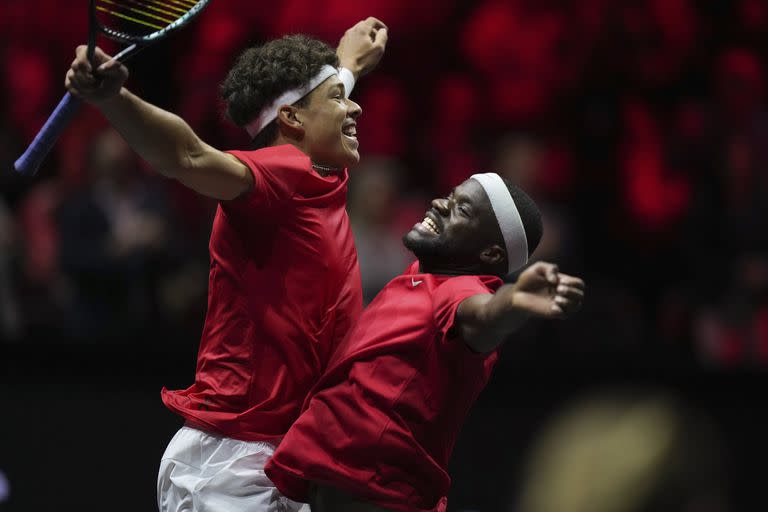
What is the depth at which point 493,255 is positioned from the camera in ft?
11.0

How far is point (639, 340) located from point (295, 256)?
10.00ft

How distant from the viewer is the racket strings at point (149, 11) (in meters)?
3.09

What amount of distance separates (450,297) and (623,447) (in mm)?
1793

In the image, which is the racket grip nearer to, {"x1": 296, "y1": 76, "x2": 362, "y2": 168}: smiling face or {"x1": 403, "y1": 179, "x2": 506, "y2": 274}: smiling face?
{"x1": 296, "y1": 76, "x2": 362, "y2": 168}: smiling face

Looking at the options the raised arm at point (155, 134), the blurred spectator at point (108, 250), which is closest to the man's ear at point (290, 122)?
the raised arm at point (155, 134)

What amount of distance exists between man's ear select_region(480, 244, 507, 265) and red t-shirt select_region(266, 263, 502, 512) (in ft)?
0.33

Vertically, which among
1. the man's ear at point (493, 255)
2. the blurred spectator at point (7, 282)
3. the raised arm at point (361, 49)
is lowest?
the blurred spectator at point (7, 282)

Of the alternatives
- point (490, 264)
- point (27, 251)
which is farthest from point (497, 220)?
point (27, 251)

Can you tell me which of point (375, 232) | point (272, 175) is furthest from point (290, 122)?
point (375, 232)

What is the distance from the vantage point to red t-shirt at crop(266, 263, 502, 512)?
3.16 meters

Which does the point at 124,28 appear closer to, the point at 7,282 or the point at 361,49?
the point at 361,49

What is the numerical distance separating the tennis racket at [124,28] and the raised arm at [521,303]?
95 cm

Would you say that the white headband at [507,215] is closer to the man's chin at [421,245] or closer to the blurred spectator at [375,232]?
the man's chin at [421,245]

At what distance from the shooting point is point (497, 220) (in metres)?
3.33
